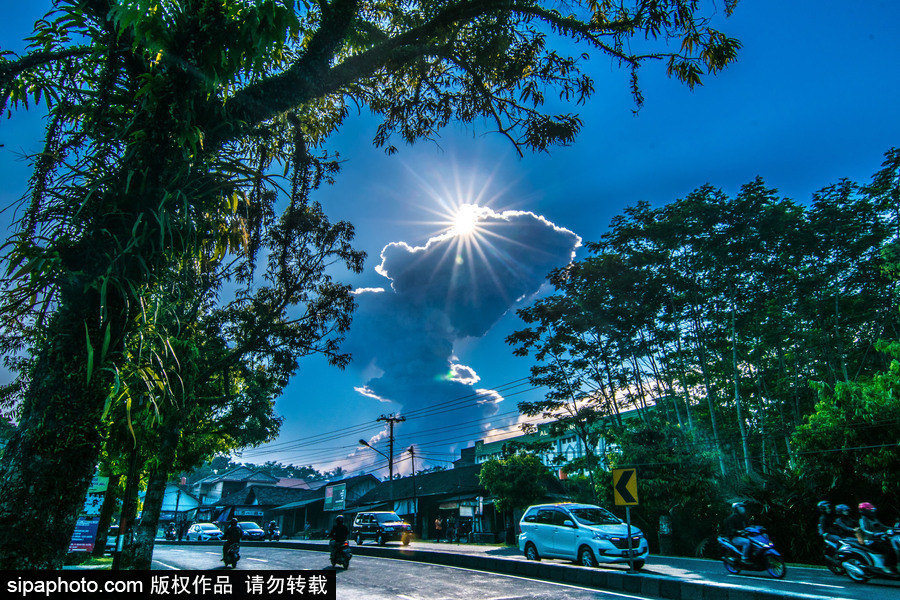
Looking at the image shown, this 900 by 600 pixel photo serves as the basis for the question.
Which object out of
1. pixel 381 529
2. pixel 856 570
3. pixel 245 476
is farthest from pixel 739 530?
pixel 245 476

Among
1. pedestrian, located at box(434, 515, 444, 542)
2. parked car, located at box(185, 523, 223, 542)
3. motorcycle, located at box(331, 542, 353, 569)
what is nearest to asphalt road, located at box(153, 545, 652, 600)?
motorcycle, located at box(331, 542, 353, 569)

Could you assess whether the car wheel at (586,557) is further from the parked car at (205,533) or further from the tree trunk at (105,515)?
the parked car at (205,533)

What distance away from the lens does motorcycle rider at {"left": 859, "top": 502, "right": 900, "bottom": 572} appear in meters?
10.2

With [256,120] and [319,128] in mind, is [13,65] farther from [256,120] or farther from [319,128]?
[319,128]

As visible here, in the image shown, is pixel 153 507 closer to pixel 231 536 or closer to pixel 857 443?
pixel 231 536

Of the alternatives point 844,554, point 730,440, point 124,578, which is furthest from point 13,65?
point 730,440

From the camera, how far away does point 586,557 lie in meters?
14.2

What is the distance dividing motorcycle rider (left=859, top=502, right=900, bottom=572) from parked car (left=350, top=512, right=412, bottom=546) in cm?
2069

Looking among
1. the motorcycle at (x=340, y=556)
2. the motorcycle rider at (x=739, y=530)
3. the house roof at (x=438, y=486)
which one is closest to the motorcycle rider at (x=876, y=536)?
the motorcycle rider at (x=739, y=530)

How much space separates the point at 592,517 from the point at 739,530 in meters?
3.91

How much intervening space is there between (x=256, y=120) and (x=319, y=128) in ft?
12.5

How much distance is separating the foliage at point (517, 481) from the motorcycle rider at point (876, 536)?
1824 cm

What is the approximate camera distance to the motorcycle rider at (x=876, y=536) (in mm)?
10174

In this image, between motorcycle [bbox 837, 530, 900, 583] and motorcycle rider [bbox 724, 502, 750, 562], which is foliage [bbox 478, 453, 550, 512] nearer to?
motorcycle rider [bbox 724, 502, 750, 562]
